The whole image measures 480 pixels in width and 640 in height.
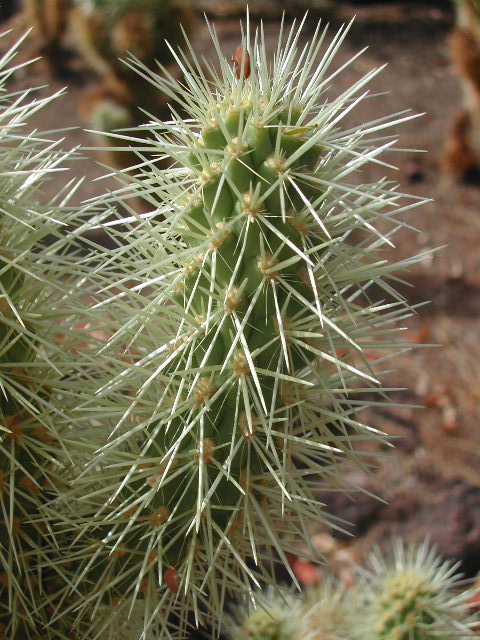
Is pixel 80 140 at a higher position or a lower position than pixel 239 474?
lower

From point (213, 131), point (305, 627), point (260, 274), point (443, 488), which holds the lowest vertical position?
point (443, 488)

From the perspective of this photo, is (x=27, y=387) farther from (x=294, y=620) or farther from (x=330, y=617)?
(x=330, y=617)

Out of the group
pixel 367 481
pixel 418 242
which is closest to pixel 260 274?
pixel 367 481

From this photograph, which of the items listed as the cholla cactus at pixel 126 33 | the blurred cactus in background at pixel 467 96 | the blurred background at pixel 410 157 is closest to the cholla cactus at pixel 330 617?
the blurred background at pixel 410 157

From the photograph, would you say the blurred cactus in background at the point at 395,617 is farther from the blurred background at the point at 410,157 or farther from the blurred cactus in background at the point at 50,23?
the blurred cactus in background at the point at 50,23

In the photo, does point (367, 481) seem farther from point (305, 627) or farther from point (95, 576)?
point (95, 576)

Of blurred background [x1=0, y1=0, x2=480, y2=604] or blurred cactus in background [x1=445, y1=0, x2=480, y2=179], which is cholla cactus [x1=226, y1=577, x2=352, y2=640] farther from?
blurred cactus in background [x1=445, y1=0, x2=480, y2=179]

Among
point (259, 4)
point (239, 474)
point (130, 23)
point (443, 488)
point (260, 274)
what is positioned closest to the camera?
point (260, 274)

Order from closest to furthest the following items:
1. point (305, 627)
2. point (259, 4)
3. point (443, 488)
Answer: point (305, 627)
point (443, 488)
point (259, 4)
